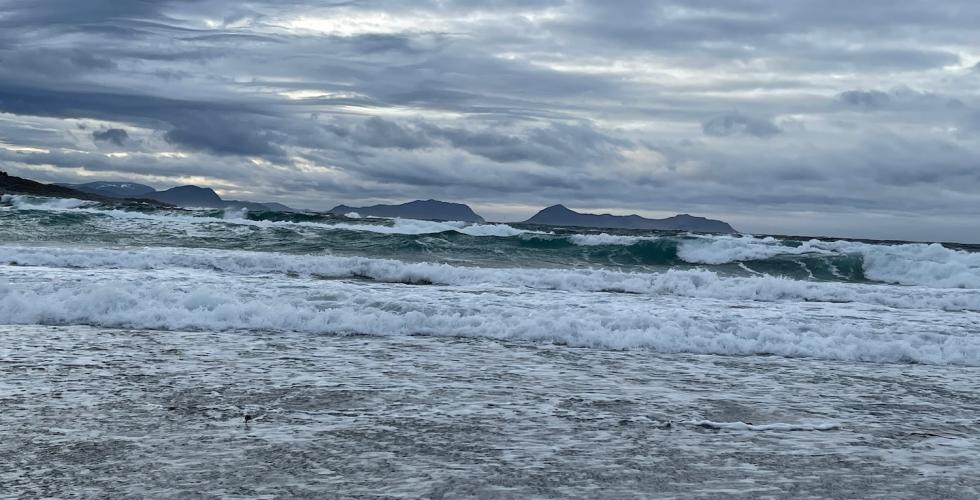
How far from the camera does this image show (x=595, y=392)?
6504 millimetres

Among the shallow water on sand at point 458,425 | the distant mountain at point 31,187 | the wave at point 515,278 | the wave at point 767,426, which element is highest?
the distant mountain at point 31,187

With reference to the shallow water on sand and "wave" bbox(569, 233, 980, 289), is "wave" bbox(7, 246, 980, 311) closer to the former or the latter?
the shallow water on sand

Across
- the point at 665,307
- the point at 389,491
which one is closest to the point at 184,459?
the point at 389,491

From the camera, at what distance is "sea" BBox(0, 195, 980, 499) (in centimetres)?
421

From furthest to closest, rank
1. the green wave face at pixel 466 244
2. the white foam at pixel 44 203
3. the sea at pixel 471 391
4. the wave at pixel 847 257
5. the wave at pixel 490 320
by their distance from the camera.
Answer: the white foam at pixel 44 203 < the green wave face at pixel 466 244 < the wave at pixel 847 257 < the wave at pixel 490 320 < the sea at pixel 471 391

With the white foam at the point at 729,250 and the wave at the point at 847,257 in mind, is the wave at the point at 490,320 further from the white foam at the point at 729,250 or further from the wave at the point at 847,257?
the white foam at the point at 729,250

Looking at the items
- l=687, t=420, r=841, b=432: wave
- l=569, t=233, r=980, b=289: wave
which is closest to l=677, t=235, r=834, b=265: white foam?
l=569, t=233, r=980, b=289: wave

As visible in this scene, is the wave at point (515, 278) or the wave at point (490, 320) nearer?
the wave at point (490, 320)

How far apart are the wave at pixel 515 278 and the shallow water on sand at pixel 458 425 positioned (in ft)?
25.1

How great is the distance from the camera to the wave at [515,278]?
A: 15812 millimetres

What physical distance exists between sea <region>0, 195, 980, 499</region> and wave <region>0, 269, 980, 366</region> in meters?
0.05

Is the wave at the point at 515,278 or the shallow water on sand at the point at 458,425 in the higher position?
the wave at the point at 515,278

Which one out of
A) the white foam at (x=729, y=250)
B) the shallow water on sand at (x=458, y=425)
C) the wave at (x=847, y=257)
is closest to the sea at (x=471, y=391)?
the shallow water on sand at (x=458, y=425)

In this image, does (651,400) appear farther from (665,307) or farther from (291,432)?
(665,307)
